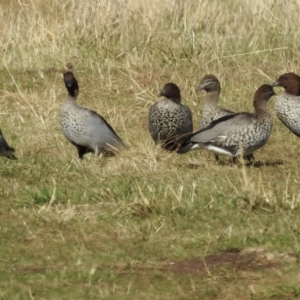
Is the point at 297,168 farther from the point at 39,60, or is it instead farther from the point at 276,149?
the point at 39,60

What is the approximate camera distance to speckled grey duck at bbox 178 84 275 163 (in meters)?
9.61

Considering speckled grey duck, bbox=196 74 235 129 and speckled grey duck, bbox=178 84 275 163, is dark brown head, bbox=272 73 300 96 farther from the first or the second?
speckled grey duck, bbox=178 84 275 163

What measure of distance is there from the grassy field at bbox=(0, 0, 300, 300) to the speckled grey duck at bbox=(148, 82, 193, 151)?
0.67ft

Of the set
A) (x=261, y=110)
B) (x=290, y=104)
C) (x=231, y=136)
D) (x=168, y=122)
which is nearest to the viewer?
(x=231, y=136)

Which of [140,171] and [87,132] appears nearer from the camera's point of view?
[140,171]

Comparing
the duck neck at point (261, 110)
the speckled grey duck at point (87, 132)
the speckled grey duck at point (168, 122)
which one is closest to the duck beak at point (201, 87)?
the speckled grey duck at point (168, 122)

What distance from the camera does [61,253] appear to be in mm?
6926

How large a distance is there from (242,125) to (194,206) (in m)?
2.19

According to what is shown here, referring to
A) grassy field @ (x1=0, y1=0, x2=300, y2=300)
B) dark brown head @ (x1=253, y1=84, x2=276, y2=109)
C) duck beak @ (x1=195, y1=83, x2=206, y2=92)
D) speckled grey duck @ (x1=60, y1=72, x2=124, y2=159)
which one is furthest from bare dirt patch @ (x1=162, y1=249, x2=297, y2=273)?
duck beak @ (x1=195, y1=83, x2=206, y2=92)

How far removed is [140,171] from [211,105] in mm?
2213

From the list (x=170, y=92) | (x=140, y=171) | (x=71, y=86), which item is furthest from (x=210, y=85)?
(x=140, y=171)

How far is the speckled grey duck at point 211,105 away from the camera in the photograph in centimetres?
1059

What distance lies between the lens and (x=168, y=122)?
415 inches

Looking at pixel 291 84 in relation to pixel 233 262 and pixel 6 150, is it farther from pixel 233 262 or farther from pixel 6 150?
pixel 233 262
